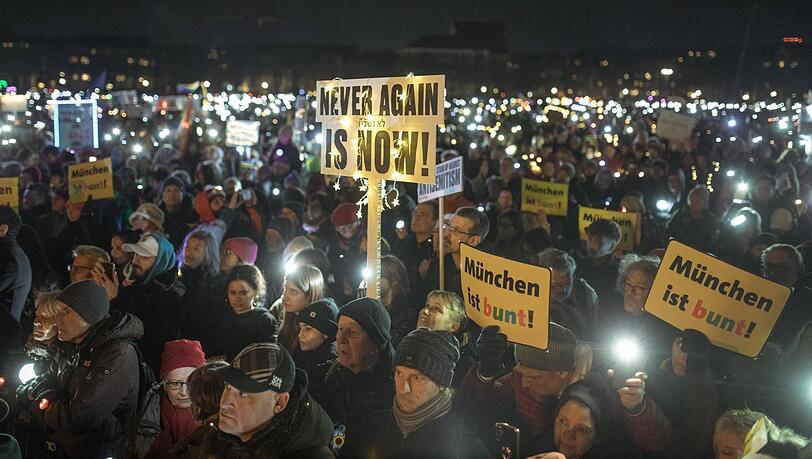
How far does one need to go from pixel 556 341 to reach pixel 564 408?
0.66 metres

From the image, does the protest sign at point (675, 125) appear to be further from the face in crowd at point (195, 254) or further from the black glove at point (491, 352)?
the black glove at point (491, 352)

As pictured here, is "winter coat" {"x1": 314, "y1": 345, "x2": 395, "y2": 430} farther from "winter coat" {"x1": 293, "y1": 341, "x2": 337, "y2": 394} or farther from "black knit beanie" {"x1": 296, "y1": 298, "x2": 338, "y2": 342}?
"black knit beanie" {"x1": 296, "y1": 298, "x2": 338, "y2": 342}

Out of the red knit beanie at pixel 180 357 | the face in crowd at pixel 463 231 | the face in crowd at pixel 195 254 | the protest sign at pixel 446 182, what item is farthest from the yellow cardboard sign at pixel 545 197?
the red knit beanie at pixel 180 357

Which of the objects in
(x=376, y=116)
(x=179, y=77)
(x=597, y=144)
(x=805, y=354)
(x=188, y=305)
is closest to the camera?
(x=805, y=354)

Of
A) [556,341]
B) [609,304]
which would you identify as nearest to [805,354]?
[556,341]

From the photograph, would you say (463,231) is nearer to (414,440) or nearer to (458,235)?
(458,235)

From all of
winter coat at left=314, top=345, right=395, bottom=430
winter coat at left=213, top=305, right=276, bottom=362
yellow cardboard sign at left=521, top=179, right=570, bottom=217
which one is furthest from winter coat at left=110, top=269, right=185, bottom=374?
yellow cardboard sign at left=521, top=179, right=570, bottom=217

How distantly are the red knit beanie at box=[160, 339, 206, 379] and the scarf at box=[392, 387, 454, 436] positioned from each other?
1.25 metres

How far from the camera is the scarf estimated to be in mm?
3623

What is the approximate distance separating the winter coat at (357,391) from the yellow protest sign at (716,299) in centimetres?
150

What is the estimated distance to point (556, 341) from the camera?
432 centimetres

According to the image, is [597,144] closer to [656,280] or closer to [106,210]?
[106,210]

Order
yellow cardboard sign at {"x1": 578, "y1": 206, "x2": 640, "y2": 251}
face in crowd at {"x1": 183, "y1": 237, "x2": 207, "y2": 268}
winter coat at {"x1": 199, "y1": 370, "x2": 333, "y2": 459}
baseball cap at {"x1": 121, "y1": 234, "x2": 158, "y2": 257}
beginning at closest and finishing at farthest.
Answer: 1. winter coat at {"x1": 199, "y1": 370, "x2": 333, "y2": 459}
2. baseball cap at {"x1": 121, "y1": 234, "x2": 158, "y2": 257}
3. face in crowd at {"x1": 183, "y1": 237, "x2": 207, "y2": 268}
4. yellow cardboard sign at {"x1": 578, "y1": 206, "x2": 640, "y2": 251}

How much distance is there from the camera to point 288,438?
3.34 meters
